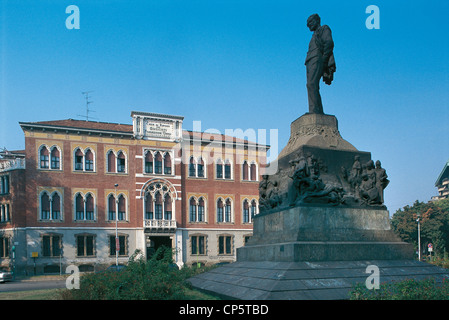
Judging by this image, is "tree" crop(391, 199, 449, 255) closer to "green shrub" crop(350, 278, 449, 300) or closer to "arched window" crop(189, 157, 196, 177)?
"arched window" crop(189, 157, 196, 177)

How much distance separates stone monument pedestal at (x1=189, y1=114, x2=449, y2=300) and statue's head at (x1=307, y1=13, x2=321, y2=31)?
9.77 feet

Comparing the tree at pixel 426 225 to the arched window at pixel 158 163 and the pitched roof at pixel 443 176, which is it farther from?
the pitched roof at pixel 443 176

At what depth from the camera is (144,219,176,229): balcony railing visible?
45.5 metres

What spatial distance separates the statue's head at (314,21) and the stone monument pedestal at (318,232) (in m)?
2.98

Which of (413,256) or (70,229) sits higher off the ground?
(413,256)

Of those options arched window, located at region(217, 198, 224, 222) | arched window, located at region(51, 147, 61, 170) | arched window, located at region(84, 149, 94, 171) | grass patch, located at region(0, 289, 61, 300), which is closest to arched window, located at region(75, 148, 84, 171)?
arched window, located at region(84, 149, 94, 171)

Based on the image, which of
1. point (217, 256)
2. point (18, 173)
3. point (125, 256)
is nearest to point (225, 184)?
point (217, 256)

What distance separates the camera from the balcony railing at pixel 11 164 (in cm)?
4209
